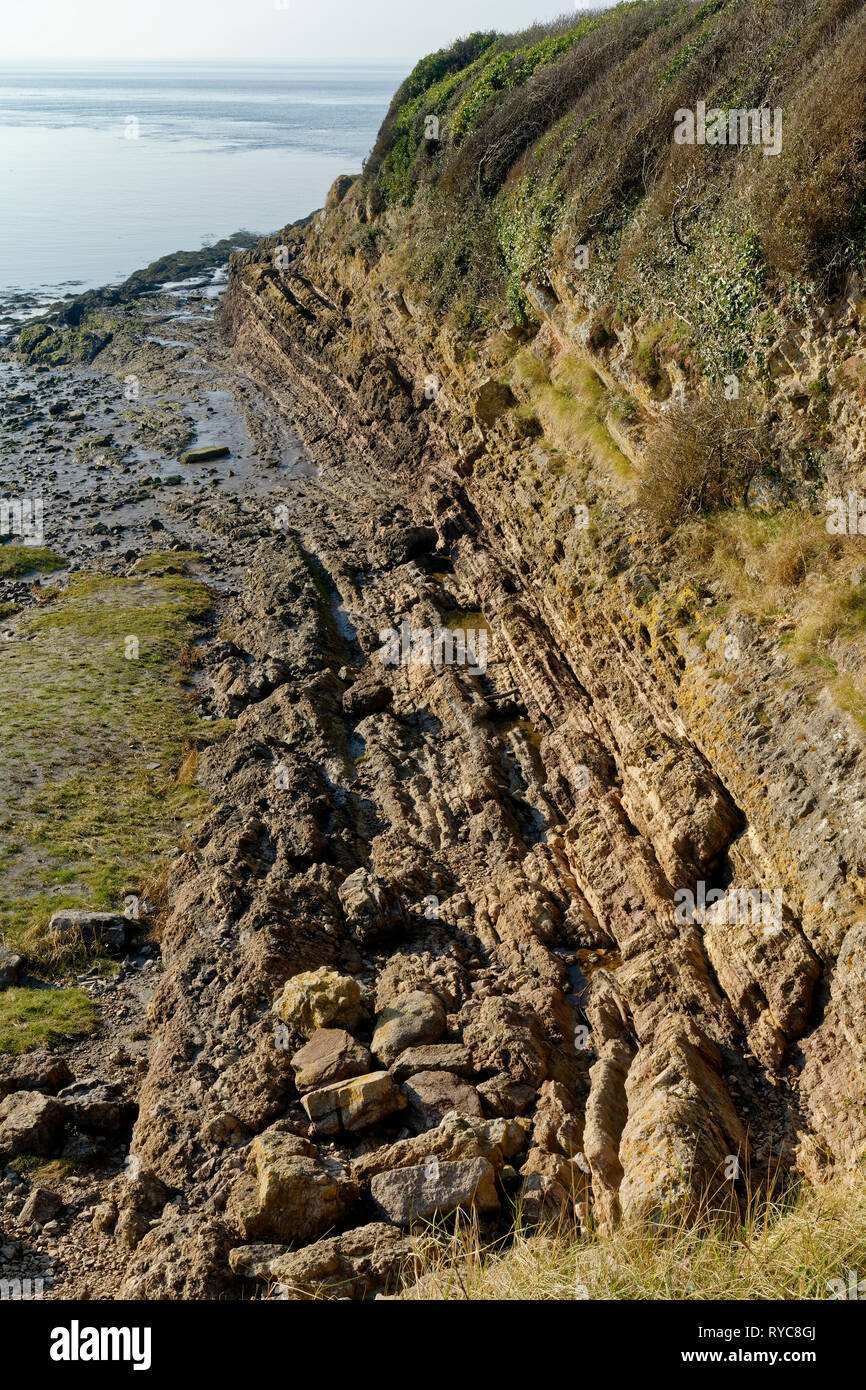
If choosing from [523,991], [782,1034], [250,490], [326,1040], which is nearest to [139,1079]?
[326,1040]

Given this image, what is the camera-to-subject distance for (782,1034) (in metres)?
11.2

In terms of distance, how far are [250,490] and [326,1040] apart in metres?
31.9

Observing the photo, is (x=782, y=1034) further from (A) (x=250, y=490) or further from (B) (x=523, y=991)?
(A) (x=250, y=490)

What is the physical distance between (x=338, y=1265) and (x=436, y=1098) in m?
2.92

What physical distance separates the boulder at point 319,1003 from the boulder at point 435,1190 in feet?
11.1

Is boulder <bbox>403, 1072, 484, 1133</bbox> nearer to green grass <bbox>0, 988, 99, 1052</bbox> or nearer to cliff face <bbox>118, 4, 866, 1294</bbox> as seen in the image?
cliff face <bbox>118, 4, 866, 1294</bbox>

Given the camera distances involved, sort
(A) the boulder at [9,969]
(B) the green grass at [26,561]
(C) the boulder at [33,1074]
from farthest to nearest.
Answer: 1. (B) the green grass at [26,561]
2. (A) the boulder at [9,969]
3. (C) the boulder at [33,1074]

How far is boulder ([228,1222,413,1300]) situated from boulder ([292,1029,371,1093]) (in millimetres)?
2713

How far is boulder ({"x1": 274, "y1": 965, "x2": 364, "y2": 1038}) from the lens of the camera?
516 inches

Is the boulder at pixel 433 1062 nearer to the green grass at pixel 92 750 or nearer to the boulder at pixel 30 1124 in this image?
the boulder at pixel 30 1124

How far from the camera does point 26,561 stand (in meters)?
36.9

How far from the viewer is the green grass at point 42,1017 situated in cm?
1432
